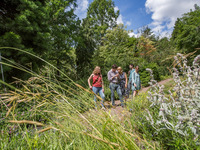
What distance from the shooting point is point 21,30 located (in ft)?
16.8

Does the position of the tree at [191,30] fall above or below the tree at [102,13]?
below

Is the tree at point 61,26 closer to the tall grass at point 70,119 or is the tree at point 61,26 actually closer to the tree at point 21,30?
the tree at point 21,30

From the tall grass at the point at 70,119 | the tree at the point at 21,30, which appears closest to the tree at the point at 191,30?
the tree at the point at 21,30

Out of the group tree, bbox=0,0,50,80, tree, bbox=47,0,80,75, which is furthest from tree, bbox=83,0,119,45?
tree, bbox=0,0,50,80

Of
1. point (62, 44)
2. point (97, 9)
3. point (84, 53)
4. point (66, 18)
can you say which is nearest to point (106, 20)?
point (97, 9)

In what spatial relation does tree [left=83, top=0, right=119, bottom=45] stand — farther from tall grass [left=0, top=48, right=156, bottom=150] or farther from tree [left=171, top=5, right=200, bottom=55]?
tall grass [left=0, top=48, right=156, bottom=150]

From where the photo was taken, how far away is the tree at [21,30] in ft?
15.0

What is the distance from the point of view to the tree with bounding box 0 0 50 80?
4570mm

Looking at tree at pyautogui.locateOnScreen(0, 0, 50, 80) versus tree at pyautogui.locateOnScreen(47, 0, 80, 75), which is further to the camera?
tree at pyautogui.locateOnScreen(47, 0, 80, 75)

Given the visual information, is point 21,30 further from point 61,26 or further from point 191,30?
point 191,30

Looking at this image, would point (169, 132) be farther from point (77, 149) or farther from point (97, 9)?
point (97, 9)

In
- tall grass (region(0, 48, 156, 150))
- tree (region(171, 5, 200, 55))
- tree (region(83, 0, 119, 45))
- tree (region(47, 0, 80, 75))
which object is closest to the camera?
tall grass (region(0, 48, 156, 150))

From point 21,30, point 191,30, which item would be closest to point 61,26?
point 21,30

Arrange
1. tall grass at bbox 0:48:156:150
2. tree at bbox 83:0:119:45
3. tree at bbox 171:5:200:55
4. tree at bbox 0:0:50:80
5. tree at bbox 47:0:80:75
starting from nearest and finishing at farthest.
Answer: tall grass at bbox 0:48:156:150
tree at bbox 0:0:50:80
tree at bbox 47:0:80:75
tree at bbox 171:5:200:55
tree at bbox 83:0:119:45
